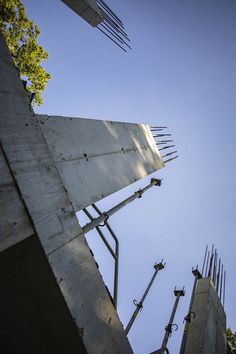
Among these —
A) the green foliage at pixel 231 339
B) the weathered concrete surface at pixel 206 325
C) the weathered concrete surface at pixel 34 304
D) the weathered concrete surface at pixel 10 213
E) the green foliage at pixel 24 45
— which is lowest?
the green foliage at pixel 231 339

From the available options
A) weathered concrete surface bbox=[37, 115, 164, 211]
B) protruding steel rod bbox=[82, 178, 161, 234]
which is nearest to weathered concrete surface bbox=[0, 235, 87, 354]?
weathered concrete surface bbox=[37, 115, 164, 211]

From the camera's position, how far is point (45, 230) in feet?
7.95

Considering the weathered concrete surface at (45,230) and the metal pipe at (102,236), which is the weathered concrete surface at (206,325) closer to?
the metal pipe at (102,236)

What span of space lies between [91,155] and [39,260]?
266cm

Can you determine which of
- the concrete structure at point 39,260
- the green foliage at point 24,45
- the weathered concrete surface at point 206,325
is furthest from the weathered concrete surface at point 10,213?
the green foliage at point 24,45

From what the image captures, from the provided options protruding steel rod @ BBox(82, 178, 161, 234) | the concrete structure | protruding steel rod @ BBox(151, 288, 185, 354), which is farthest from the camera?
protruding steel rod @ BBox(151, 288, 185, 354)

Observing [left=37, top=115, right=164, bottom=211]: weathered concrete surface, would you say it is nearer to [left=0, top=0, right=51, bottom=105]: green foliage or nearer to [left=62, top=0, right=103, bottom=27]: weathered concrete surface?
→ [left=62, top=0, right=103, bottom=27]: weathered concrete surface

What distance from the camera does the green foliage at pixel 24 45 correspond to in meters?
13.6

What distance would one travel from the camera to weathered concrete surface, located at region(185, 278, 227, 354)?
7.08 m

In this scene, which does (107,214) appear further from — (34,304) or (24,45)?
(24,45)

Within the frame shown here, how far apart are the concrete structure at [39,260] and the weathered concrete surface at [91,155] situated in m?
0.95

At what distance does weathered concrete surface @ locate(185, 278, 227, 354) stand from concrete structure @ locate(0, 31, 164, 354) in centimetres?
525

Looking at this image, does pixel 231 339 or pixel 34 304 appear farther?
pixel 231 339

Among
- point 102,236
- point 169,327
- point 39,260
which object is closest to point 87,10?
point 102,236
